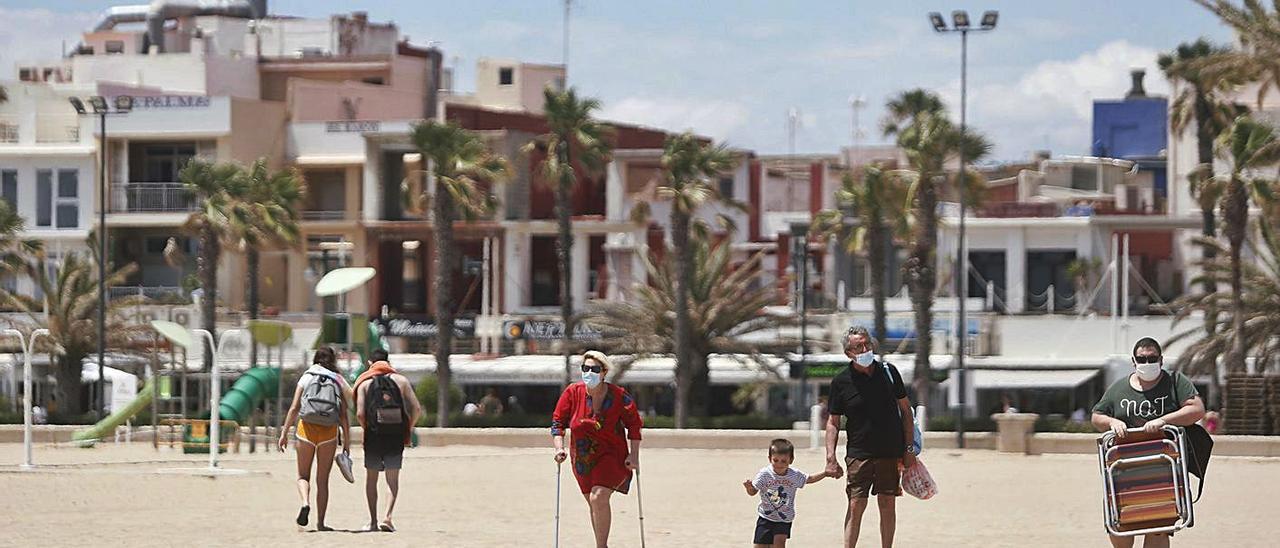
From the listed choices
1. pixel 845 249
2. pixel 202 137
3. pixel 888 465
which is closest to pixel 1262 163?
pixel 845 249

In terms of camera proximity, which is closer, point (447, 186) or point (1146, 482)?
point (1146, 482)

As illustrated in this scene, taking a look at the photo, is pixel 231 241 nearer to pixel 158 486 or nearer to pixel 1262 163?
pixel 1262 163

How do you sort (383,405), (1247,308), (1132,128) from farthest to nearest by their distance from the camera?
(1132,128)
(1247,308)
(383,405)

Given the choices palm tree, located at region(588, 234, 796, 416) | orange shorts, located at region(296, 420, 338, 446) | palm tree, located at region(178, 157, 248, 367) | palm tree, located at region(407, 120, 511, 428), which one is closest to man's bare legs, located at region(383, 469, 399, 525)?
orange shorts, located at region(296, 420, 338, 446)

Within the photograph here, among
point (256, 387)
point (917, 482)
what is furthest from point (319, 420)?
point (256, 387)

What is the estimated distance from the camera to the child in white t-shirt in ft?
43.9

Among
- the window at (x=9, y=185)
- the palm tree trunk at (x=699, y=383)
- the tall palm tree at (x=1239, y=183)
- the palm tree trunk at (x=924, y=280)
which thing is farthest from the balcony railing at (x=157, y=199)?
the tall palm tree at (x=1239, y=183)

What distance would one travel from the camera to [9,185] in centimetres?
6738

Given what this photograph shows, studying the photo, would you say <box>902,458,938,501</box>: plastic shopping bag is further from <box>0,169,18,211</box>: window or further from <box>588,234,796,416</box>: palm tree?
<box>0,169,18,211</box>: window

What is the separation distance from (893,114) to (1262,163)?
117 ft

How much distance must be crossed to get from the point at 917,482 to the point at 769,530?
1133 millimetres

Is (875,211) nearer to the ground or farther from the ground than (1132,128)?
nearer to the ground

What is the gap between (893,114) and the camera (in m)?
84.1

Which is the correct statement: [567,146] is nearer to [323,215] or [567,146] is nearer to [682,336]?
[682,336]
